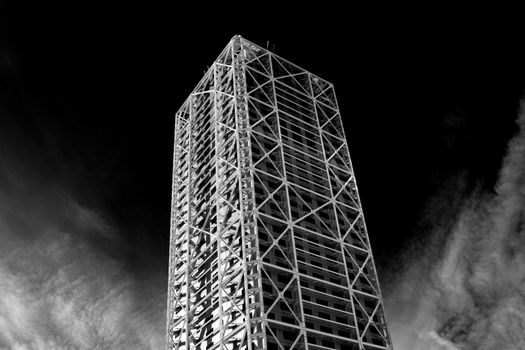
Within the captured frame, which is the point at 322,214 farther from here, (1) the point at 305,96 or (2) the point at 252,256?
(1) the point at 305,96

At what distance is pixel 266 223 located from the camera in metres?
77.8

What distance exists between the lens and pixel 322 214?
A: 87.1 m

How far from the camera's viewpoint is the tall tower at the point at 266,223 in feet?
232

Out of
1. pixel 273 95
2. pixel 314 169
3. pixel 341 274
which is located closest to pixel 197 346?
pixel 341 274

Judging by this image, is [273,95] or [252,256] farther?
[273,95]

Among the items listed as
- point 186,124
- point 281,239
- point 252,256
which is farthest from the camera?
point 186,124

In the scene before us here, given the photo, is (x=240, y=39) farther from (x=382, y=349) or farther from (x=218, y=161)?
(x=382, y=349)

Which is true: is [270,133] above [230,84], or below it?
Result: below

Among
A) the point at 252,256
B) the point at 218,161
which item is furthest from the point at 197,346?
the point at 218,161

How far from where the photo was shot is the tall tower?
70750mm

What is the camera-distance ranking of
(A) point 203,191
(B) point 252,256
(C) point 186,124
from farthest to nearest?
(C) point 186,124 → (A) point 203,191 → (B) point 252,256

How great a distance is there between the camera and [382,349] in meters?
75.2

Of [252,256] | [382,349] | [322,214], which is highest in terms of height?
[322,214]

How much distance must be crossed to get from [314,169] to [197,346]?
34.5m
